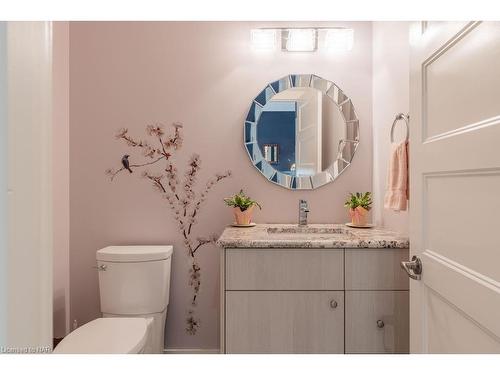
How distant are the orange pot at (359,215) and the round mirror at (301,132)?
10.3 inches

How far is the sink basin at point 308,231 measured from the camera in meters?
1.97

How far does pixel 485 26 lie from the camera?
0.67 m

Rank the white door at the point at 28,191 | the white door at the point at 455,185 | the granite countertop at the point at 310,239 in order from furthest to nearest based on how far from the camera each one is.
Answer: the granite countertop at the point at 310,239 < the white door at the point at 455,185 < the white door at the point at 28,191

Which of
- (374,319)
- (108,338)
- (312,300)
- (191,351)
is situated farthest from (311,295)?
(191,351)

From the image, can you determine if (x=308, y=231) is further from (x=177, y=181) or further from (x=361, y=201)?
(x=177, y=181)

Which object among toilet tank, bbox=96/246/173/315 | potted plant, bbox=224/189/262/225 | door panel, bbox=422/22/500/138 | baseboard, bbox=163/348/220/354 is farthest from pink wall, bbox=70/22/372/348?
door panel, bbox=422/22/500/138

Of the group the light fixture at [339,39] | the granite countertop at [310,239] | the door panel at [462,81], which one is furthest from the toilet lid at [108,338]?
the light fixture at [339,39]

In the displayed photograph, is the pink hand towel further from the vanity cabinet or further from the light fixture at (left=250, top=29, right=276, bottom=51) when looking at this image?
the light fixture at (left=250, top=29, right=276, bottom=51)

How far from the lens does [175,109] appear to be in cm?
213

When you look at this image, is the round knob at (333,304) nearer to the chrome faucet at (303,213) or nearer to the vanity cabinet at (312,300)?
the vanity cabinet at (312,300)

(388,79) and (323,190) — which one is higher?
(388,79)
